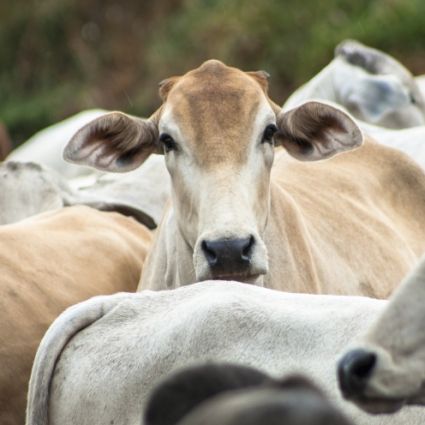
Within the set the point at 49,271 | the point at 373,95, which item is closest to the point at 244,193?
the point at 49,271

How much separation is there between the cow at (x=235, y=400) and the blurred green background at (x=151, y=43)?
52.0ft

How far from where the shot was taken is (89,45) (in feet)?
102

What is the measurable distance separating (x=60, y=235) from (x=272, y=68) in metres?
15.6

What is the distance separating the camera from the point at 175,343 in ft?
15.1

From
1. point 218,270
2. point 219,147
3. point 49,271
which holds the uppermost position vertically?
point 219,147

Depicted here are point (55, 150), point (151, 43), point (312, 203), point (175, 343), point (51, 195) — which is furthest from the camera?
point (151, 43)

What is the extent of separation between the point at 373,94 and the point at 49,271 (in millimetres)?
4655

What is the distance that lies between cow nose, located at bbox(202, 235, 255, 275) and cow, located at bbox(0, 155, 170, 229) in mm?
2830

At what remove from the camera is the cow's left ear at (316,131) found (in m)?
6.43

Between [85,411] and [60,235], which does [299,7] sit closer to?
[60,235]

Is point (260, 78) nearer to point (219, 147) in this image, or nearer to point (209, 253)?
point (219, 147)

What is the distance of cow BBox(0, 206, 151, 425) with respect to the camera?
6.18 meters

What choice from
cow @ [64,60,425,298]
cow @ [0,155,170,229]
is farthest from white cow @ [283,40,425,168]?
cow @ [64,60,425,298]

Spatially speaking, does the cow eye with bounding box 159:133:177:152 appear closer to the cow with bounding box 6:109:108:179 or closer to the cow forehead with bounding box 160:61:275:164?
the cow forehead with bounding box 160:61:275:164
